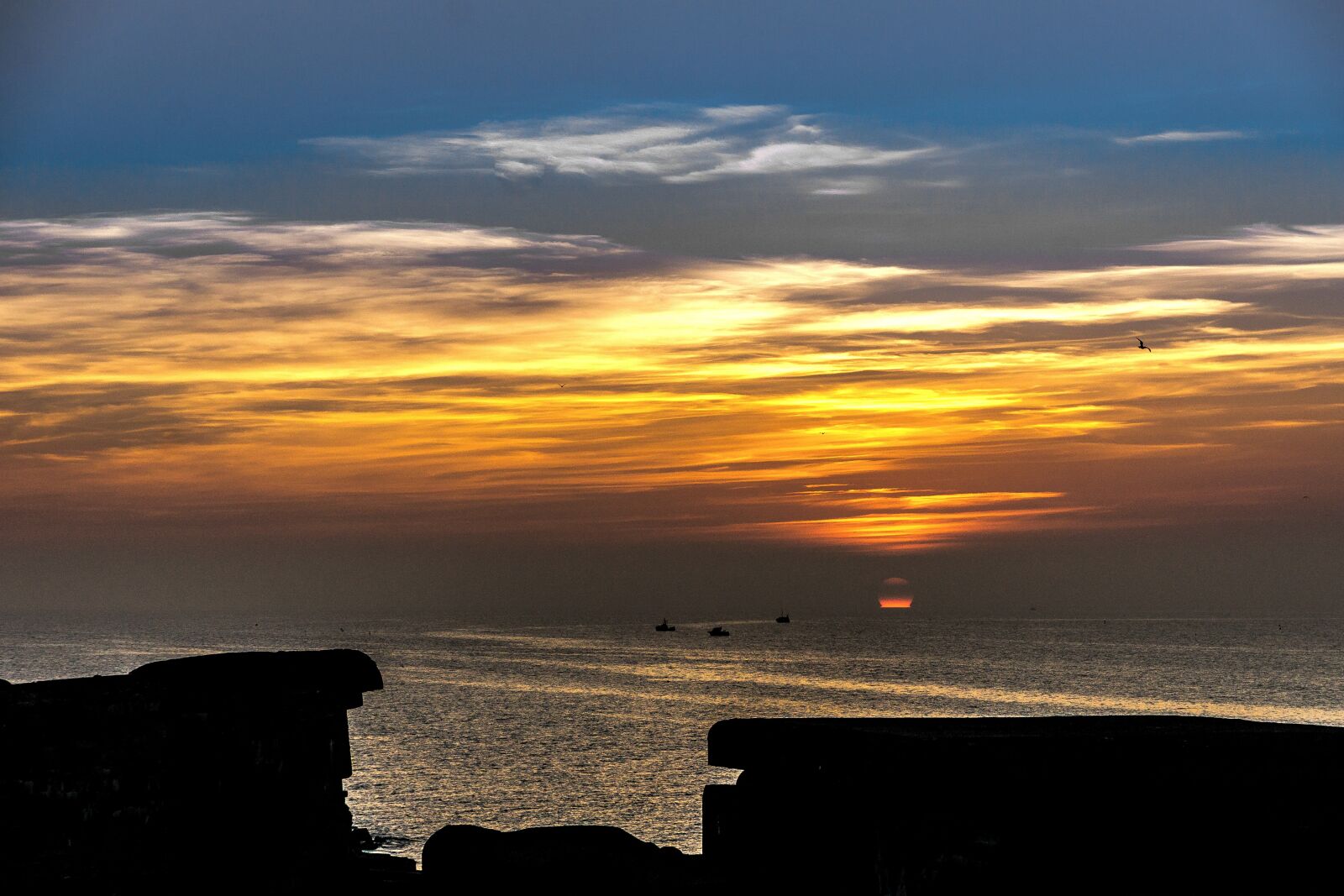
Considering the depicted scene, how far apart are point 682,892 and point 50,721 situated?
5.43m

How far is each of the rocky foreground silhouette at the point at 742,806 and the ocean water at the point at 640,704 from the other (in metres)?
0.94

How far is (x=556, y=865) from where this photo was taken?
470 inches

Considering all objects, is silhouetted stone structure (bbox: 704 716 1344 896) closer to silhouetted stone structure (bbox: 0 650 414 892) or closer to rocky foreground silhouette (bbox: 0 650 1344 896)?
rocky foreground silhouette (bbox: 0 650 1344 896)

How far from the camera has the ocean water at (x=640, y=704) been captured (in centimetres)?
5819

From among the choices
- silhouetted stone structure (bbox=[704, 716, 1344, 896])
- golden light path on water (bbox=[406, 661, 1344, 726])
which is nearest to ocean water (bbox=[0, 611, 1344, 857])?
golden light path on water (bbox=[406, 661, 1344, 726])

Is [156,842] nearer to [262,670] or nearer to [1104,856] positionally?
[262,670]

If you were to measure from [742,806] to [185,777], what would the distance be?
199 inches

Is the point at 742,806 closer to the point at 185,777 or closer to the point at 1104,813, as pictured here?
the point at 1104,813

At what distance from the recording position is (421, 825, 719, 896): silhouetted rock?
38.0ft

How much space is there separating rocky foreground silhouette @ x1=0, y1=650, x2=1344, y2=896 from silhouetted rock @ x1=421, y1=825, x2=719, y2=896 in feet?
0.08

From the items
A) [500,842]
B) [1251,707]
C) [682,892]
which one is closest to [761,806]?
[682,892]

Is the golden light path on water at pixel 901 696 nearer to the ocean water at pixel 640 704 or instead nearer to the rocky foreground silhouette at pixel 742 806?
the ocean water at pixel 640 704

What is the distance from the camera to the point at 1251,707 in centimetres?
10900

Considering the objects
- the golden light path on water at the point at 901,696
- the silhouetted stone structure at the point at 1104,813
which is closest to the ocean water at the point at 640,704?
the golden light path on water at the point at 901,696
